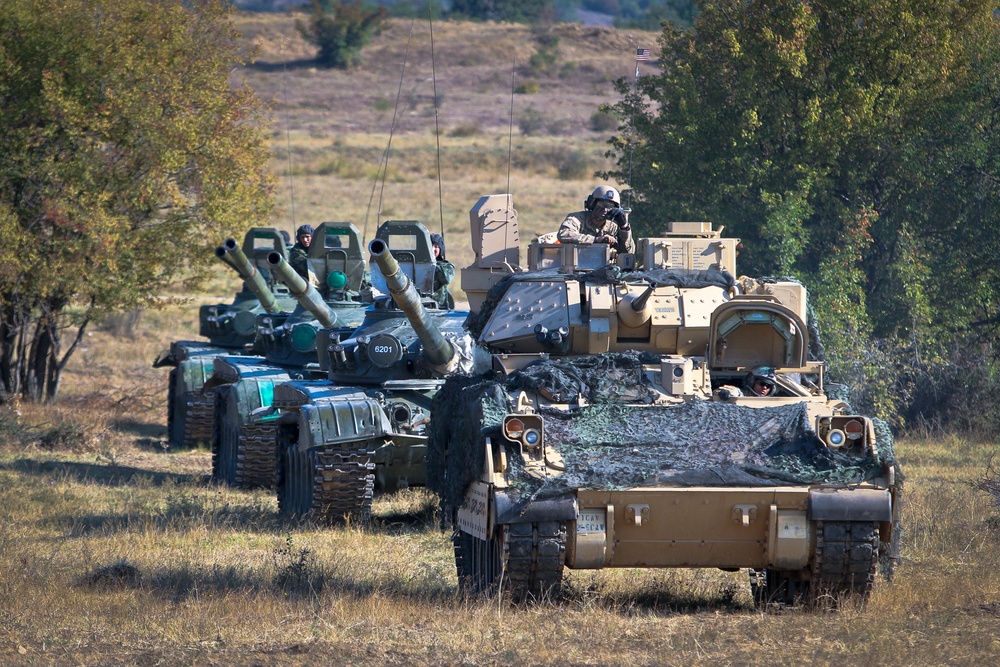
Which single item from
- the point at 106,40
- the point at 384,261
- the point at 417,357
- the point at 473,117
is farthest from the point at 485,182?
the point at 384,261

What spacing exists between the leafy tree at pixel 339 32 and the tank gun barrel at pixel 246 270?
4980cm

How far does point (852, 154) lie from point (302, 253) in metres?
7.91

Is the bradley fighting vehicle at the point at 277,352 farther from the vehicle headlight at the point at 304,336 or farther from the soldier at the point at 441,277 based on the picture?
the soldier at the point at 441,277

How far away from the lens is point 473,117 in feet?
197

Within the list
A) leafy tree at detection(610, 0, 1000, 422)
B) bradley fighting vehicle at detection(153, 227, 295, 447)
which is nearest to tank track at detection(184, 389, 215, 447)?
bradley fighting vehicle at detection(153, 227, 295, 447)

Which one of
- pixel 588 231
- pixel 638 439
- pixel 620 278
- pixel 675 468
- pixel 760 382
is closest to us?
pixel 675 468

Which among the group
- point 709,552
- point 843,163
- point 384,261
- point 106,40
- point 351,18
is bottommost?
point 709,552

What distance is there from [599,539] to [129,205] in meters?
13.7

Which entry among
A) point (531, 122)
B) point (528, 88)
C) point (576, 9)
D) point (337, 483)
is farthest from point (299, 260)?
point (576, 9)

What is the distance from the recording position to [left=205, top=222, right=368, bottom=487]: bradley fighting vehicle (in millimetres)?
15711

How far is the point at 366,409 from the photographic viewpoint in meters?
12.9

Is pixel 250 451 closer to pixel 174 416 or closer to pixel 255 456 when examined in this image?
pixel 255 456

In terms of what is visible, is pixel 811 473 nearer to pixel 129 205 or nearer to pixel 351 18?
pixel 129 205

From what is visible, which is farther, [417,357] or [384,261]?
[417,357]
